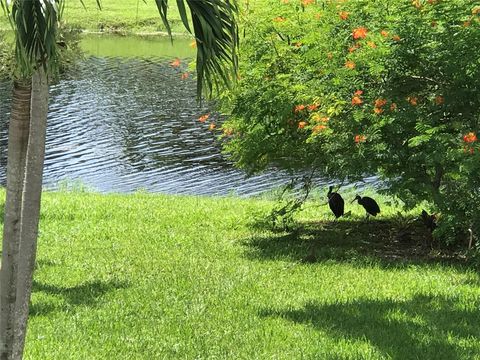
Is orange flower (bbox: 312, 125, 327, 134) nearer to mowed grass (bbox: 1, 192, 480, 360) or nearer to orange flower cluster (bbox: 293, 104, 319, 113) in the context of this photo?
orange flower cluster (bbox: 293, 104, 319, 113)

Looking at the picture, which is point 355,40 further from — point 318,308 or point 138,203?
point 138,203

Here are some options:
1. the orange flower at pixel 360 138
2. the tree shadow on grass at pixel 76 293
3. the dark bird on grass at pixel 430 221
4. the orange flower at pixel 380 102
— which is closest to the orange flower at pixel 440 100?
the orange flower at pixel 380 102

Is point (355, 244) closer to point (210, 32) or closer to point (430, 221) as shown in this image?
point (430, 221)

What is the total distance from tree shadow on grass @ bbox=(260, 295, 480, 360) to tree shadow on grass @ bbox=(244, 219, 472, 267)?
2441 millimetres


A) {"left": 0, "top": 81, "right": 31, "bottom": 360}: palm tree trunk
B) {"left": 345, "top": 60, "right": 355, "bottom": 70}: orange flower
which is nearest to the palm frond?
{"left": 0, "top": 81, "right": 31, "bottom": 360}: palm tree trunk

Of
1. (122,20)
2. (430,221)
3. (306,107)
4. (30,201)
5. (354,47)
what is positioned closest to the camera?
(30,201)

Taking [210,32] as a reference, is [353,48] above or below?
below

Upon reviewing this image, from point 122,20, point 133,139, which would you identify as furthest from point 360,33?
point 122,20

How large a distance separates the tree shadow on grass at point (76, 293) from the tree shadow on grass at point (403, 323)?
2156mm

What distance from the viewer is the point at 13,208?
525 centimetres

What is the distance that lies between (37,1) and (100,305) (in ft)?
16.9

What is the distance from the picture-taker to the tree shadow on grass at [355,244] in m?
11.1

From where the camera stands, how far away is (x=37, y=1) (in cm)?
402

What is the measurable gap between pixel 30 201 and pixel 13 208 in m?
0.19
